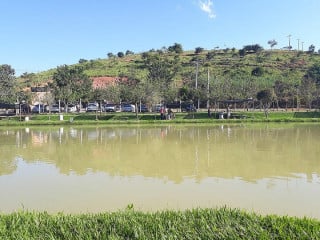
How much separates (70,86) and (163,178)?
59.8m

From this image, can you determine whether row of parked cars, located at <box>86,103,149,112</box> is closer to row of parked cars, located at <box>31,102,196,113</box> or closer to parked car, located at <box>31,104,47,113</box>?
row of parked cars, located at <box>31,102,196,113</box>

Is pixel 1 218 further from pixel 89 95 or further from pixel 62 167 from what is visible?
pixel 89 95

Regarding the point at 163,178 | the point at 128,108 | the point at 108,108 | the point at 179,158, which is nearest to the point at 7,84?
the point at 108,108

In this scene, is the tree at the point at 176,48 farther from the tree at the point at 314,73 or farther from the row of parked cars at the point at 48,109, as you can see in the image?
the row of parked cars at the point at 48,109

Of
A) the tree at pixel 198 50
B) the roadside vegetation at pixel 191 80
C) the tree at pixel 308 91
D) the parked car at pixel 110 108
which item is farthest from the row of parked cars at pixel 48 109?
the tree at pixel 198 50

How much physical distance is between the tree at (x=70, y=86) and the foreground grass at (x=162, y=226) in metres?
55.9

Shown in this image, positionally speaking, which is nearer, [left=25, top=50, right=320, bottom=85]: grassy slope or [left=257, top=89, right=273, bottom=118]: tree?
[left=257, top=89, right=273, bottom=118]: tree

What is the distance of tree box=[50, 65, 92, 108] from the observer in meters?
Result: 62.7

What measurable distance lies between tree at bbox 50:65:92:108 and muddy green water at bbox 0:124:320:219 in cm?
4059

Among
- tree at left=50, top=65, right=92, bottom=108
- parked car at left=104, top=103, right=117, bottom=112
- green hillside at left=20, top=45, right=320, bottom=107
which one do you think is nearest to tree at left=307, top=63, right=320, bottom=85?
green hillside at left=20, top=45, right=320, bottom=107

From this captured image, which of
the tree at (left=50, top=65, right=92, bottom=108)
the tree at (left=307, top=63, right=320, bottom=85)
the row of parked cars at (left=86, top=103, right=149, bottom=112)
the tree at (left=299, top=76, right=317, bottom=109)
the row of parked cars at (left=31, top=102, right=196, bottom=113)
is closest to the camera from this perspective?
the tree at (left=299, top=76, right=317, bottom=109)

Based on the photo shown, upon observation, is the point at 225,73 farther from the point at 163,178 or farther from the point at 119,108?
the point at 163,178

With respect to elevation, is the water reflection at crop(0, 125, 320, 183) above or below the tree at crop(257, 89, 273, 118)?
below

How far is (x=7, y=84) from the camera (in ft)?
245
